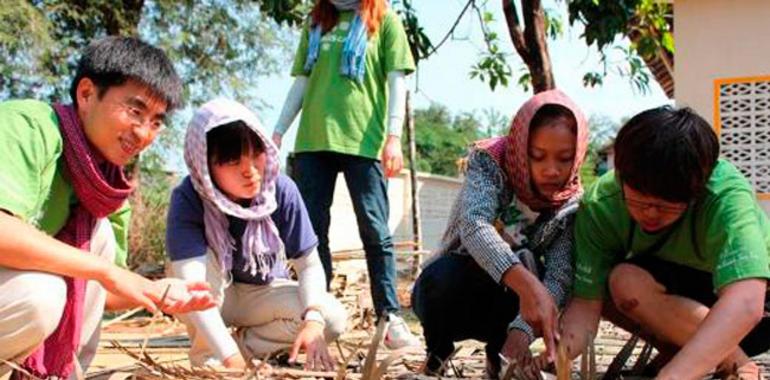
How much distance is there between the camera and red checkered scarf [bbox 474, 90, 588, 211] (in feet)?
8.07

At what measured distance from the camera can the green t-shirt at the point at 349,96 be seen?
146 inches

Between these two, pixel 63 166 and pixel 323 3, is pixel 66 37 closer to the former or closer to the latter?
pixel 323 3

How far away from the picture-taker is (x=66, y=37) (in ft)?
35.2

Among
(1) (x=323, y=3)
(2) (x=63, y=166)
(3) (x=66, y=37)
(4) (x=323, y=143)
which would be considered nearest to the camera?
(2) (x=63, y=166)

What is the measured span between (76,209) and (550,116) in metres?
1.18

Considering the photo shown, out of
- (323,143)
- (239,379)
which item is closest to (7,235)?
(239,379)

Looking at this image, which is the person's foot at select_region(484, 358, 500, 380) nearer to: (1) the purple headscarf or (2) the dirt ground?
(2) the dirt ground

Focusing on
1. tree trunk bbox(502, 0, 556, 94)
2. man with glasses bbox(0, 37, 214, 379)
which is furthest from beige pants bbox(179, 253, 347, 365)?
tree trunk bbox(502, 0, 556, 94)

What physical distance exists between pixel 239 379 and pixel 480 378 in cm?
70

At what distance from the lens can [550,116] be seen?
2455mm

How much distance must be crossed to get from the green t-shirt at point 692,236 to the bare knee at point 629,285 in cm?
4

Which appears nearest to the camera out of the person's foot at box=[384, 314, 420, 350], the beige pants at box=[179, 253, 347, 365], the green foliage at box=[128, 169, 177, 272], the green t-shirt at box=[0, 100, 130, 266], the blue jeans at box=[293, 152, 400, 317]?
the green t-shirt at box=[0, 100, 130, 266]

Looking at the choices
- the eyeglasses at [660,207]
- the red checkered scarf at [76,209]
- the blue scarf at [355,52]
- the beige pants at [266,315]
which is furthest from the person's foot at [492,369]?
the blue scarf at [355,52]

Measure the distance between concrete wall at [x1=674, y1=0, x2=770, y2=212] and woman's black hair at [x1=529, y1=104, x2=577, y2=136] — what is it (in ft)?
13.3
